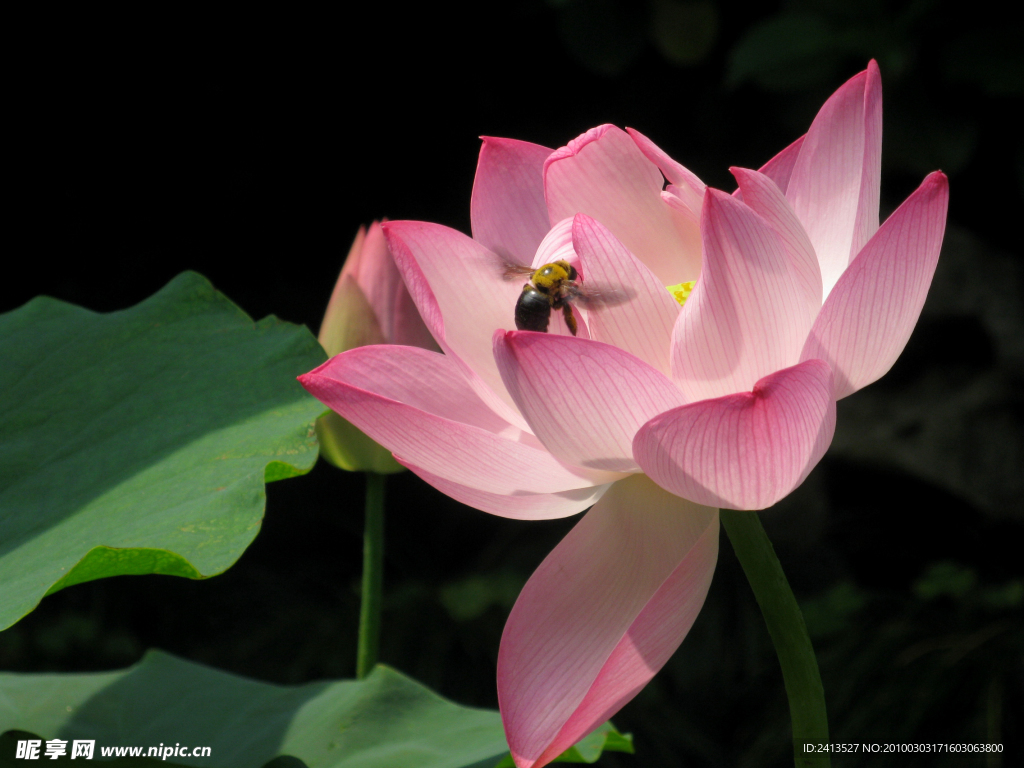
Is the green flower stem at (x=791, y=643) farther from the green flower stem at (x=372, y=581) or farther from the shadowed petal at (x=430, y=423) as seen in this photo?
the green flower stem at (x=372, y=581)

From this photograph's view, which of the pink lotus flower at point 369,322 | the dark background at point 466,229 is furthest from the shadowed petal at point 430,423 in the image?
the dark background at point 466,229

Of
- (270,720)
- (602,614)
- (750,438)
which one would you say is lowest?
(270,720)

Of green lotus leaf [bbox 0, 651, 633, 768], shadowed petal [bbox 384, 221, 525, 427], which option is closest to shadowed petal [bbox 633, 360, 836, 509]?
shadowed petal [bbox 384, 221, 525, 427]

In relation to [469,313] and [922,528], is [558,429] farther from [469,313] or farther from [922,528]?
[922,528]

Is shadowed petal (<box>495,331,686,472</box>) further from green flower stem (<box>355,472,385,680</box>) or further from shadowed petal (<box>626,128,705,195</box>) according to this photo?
green flower stem (<box>355,472,385,680</box>)

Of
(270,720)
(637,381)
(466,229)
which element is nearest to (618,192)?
(637,381)

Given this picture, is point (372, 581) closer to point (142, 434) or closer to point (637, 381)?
point (142, 434)
